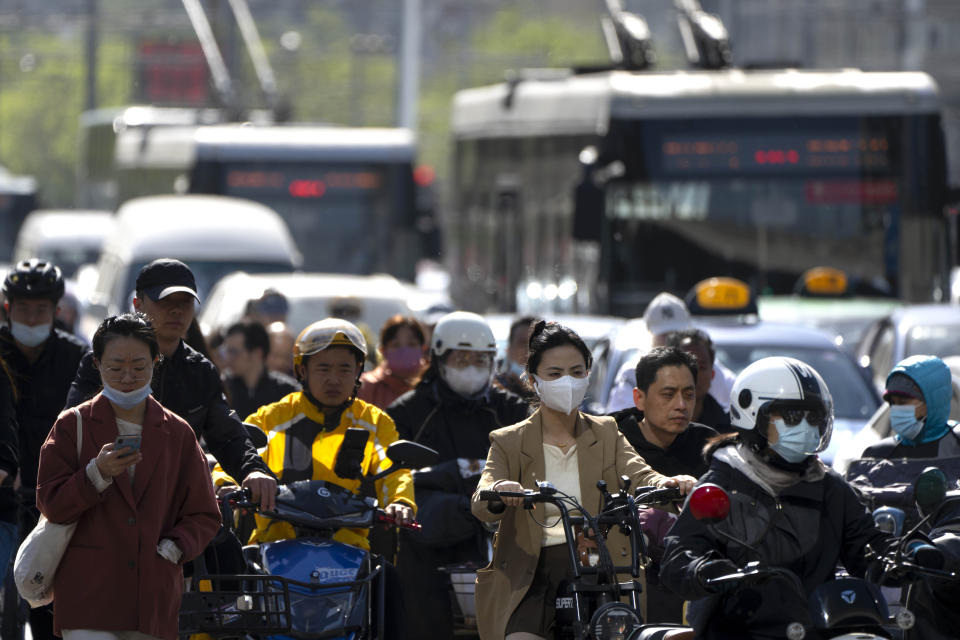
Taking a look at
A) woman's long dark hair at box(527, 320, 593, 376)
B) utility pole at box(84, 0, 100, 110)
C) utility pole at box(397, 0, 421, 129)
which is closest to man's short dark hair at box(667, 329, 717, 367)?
woman's long dark hair at box(527, 320, 593, 376)

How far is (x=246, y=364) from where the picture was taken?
453 inches

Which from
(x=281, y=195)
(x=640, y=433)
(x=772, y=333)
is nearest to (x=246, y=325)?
(x=772, y=333)

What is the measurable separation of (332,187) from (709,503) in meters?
20.3

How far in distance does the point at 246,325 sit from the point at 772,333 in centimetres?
319

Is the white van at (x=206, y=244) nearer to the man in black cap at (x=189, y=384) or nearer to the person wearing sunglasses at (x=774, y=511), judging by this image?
the man in black cap at (x=189, y=384)

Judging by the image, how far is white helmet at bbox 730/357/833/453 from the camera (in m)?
5.43

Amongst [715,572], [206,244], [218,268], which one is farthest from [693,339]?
[206,244]

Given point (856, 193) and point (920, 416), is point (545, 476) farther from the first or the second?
point (856, 193)

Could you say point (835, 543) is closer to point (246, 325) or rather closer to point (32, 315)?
point (32, 315)

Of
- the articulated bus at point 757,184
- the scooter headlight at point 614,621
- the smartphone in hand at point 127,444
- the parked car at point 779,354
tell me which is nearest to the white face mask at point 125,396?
the smartphone in hand at point 127,444

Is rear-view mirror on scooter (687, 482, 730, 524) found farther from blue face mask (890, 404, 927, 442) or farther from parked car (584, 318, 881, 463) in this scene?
parked car (584, 318, 881, 463)

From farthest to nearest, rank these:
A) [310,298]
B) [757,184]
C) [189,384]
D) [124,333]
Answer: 1. [757,184]
2. [310,298]
3. [189,384]
4. [124,333]

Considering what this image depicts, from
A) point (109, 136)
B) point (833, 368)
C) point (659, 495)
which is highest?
point (109, 136)

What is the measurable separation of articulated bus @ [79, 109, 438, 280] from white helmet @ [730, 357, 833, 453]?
1895cm
